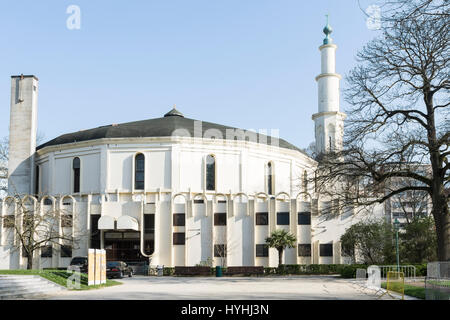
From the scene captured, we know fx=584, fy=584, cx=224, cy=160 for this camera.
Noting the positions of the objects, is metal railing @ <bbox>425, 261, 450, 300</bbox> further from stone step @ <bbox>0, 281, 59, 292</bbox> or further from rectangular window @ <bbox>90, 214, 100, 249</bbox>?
rectangular window @ <bbox>90, 214, 100, 249</bbox>

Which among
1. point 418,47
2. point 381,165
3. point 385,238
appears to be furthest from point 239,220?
point 418,47

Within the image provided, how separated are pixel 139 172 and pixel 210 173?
274 inches

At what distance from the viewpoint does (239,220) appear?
5353 centimetres

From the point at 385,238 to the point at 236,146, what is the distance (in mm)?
18915

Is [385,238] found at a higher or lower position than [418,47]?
lower

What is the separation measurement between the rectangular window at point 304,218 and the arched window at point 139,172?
15.3 m

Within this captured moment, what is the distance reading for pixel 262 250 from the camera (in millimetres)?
52812

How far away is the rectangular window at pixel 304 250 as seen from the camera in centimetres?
5250

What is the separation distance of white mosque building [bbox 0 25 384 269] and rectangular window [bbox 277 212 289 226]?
0.30 feet

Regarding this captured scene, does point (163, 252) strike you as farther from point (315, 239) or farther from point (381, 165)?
point (381, 165)

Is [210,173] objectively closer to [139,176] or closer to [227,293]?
[139,176]

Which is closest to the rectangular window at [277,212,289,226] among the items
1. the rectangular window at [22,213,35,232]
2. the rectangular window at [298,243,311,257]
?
the rectangular window at [298,243,311,257]

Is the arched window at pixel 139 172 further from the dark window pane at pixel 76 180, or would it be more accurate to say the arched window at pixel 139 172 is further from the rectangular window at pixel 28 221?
the rectangular window at pixel 28 221

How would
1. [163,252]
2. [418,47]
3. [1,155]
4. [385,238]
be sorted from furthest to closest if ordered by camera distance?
1. [1,155]
2. [163,252]
3. [385,238]
4. [418,47]
